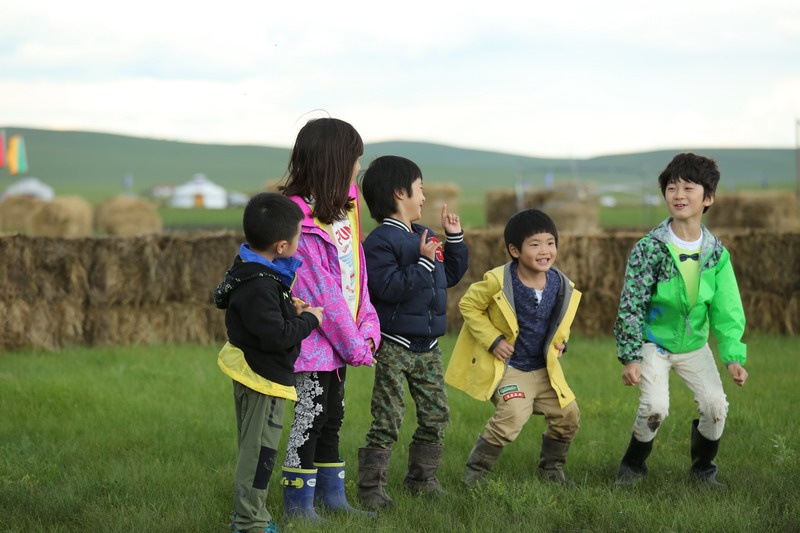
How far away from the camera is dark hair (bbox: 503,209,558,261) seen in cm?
557

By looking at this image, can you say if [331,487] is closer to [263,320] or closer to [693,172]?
[263,320]

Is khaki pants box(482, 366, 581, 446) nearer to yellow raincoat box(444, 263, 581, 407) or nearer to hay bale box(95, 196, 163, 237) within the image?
yellow raincoat box(444, 263, 581, 407)

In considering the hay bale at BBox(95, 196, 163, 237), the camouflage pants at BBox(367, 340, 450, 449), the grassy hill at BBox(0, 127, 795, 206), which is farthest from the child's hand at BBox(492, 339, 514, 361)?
the grassy hill at BBox(0, 127, 795, 206)

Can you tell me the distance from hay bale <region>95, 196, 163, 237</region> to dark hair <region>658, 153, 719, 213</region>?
29428mm

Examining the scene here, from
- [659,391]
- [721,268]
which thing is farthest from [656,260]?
[659,391]

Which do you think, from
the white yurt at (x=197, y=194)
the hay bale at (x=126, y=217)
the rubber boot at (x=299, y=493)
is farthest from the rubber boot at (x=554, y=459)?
the white yurt at (x=197, y=194)

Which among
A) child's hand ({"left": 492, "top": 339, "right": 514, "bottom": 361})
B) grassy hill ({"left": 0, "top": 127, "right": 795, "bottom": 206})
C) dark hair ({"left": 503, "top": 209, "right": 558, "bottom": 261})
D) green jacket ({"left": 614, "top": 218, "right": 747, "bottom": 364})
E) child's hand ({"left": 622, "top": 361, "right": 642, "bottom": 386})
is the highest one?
grassy hill ({"left": 0, "top": 127, "right": 795, "bottom": 206})

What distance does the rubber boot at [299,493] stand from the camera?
4969 millimetres

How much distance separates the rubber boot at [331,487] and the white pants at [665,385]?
188 cm

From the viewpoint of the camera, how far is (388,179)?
17.5 ft

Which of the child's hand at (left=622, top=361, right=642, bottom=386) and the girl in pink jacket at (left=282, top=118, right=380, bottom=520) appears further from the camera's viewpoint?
the child's hand at (left=622, top=361, right=642, bottom=386)

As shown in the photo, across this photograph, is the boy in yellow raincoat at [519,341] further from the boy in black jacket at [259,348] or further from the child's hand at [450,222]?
the boy in black jacket at [259,348]

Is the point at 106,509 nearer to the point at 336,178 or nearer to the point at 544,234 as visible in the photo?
the point at 336,178

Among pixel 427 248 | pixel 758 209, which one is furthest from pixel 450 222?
pixel 758 209
